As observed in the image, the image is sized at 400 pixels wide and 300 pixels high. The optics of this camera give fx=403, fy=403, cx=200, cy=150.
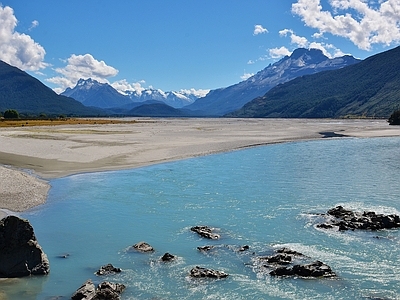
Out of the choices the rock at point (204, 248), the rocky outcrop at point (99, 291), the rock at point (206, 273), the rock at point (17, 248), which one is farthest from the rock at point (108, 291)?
the rock at point (204, 248)

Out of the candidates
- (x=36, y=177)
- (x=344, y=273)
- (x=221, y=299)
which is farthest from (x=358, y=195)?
(x=36, y=177)

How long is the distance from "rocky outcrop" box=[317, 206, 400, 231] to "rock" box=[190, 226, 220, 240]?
19.8ft

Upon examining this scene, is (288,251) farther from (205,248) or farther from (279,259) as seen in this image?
(205,248)

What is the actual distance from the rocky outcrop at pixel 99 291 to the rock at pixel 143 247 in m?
4.24

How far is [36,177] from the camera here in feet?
127

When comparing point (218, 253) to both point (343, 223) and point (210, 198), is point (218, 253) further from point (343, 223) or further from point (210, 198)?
point (210, 198)

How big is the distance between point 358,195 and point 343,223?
9.06 metres

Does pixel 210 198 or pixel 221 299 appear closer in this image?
pixel 221 299

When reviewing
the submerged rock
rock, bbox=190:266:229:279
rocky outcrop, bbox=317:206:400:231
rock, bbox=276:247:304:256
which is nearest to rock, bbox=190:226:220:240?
the submerged rock

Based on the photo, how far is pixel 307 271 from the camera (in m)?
16.3

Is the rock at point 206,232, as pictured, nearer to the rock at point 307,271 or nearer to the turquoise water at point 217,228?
the turquoise water at point 217,228

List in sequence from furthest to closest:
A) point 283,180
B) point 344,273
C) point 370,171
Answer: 1. point 370,171
2. point 283,180
3. point 344,273

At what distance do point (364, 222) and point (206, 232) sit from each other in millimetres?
8999

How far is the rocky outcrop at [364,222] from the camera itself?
2225 cm
